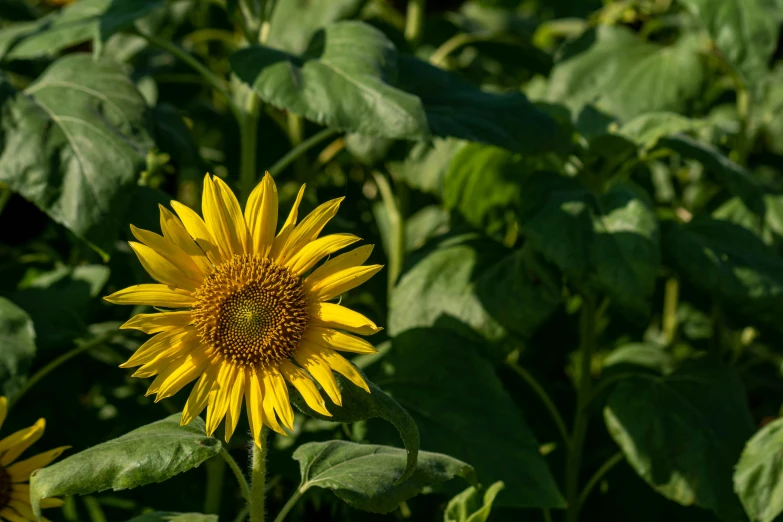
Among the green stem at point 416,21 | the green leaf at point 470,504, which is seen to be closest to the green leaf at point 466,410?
the green leaf at point 470,504

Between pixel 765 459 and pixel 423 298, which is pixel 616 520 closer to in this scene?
pixel 765 459

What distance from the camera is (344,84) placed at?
1.49 metres

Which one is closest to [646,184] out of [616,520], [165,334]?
[616,520]

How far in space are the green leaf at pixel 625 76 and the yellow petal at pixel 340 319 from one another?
124 centimetres

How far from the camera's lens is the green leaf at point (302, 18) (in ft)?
6.98

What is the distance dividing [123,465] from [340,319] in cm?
28

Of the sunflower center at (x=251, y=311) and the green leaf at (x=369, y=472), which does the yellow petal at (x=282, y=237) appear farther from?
the green leaf at (x=369, y=472)

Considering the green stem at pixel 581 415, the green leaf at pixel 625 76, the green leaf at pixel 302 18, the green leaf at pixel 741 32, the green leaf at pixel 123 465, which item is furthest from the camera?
the green leaf at pixel 625 76

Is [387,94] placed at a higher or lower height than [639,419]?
higher

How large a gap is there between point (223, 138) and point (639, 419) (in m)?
1.30

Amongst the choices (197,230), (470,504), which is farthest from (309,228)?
(470,504)

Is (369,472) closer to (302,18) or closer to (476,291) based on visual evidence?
(476,291)

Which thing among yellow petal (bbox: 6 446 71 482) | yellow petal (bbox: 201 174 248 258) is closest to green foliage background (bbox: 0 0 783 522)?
yellow petal (bbox: 6 446 71 482)

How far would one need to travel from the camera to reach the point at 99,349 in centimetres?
184
